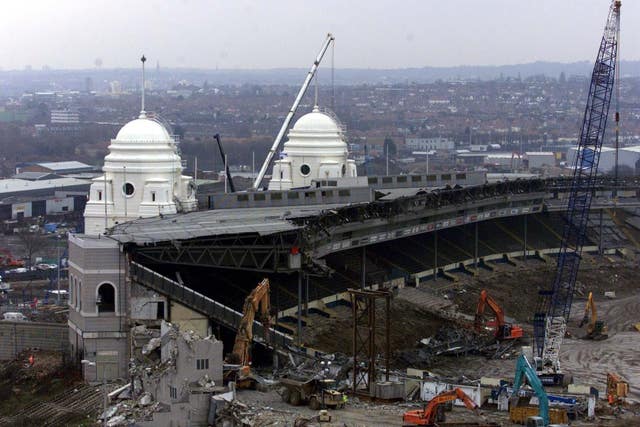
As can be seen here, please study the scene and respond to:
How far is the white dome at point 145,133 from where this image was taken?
66438 mm

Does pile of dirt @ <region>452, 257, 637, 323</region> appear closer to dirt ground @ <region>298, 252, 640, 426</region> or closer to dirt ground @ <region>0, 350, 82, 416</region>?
dirt ground @ <region>298, 252, 640, 426</region>

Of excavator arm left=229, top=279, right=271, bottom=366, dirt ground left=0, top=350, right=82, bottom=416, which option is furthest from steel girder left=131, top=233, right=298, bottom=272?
dirt ground left=0, top=350, right=82, bottom=416

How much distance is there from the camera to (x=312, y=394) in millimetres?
43656

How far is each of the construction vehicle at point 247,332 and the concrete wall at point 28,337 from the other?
6589 mm

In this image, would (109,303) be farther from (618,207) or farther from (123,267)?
(618,207)

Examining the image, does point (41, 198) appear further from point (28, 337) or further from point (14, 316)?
point (28, 337)

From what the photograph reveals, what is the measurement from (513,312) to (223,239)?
1702 centimetres

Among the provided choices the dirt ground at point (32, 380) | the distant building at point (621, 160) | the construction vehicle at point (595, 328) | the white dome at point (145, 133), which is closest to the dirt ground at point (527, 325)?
the construction vehicle at point (595, 328)

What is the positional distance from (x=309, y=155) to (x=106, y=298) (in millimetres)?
30658

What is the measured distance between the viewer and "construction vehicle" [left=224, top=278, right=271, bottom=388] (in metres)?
45.6

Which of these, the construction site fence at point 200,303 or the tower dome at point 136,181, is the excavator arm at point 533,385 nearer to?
the construction site fence at point 200,303

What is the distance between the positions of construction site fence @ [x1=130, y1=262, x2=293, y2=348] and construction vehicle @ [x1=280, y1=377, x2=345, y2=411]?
16.1 ft

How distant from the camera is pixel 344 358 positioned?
160 ft

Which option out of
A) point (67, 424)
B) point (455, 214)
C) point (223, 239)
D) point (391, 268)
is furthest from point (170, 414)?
point (455, 214)
